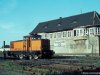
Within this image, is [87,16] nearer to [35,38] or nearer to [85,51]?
[85,51]

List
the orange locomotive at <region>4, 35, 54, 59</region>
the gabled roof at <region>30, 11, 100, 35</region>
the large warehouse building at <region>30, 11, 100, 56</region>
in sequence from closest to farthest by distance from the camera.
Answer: the orange locomotive at <region>4, 35, 54, 59</region>
the large warehouse building at <region>30, 11, 100, 56</region>
the gabled roof at <region>30, 11, 100, 35</region>

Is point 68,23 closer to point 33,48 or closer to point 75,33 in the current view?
point 75,33

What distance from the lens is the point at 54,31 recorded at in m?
64.6

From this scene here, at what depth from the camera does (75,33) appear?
58938 mm

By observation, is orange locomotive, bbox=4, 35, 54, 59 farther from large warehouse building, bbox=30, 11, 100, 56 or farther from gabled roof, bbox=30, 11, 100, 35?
gabled roof, bbox=30, 11, 100, 35

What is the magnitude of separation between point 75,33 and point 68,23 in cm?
450

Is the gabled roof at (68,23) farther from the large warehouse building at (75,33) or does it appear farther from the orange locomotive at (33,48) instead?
the orange locomotive at (33,48)

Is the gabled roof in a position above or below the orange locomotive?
above

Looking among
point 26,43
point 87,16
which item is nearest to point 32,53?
point 26,43

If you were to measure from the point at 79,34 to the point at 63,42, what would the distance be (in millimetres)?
5706

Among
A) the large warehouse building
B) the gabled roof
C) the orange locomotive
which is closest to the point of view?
the orange locomotive

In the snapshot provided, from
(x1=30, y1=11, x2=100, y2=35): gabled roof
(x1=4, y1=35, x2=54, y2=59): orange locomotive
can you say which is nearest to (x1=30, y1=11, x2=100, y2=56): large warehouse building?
(x1=30, y1=11, x2=100, y2=35): gabled roof

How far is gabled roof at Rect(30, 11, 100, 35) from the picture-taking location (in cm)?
5581

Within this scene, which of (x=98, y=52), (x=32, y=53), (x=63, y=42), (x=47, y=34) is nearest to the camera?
(x=32, y=53)
